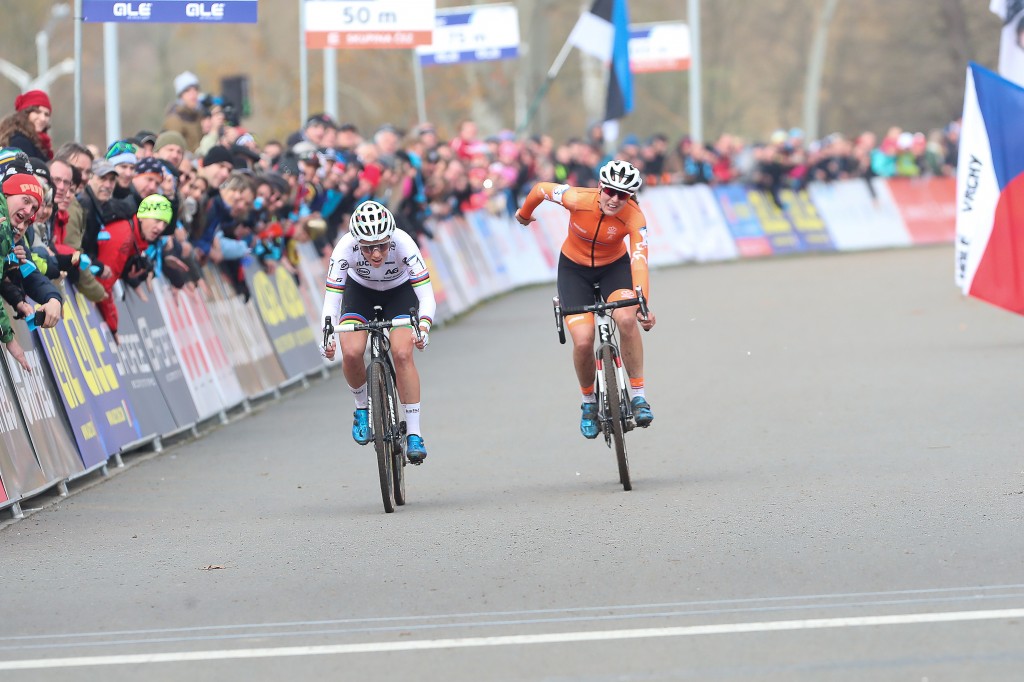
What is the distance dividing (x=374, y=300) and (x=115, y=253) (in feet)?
8.97

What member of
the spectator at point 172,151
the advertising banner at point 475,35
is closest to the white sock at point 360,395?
the spectator at point 172,151

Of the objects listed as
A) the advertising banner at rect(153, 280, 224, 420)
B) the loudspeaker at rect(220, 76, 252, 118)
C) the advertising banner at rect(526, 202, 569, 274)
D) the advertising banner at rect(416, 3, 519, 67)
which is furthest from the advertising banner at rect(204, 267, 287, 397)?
the advertising banner at rect(526, 202, 569, 274)

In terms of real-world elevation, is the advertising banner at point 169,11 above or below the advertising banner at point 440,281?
above

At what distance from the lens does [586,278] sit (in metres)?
12.3

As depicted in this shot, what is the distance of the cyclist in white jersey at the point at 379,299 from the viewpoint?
10906mm

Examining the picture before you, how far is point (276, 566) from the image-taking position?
8.72 m

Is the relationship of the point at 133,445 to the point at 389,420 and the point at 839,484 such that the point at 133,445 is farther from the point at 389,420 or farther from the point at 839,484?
the point at 839,484

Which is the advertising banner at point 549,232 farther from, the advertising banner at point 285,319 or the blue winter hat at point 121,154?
the blue winter hat at point 121,154

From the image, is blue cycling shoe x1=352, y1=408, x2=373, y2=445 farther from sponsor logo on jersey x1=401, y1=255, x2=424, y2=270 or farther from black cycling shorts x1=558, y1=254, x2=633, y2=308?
black cycling shorts x1=558, y1=254, x2=633, y2=308

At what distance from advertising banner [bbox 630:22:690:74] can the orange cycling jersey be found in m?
29.5

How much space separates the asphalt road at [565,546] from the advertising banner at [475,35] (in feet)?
50.9

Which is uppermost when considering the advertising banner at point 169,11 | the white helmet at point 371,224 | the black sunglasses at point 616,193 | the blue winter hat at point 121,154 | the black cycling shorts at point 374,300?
the advertising banner at point 169,11

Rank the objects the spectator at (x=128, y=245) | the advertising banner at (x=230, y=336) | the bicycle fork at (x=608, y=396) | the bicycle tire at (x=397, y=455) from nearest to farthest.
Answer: the bicycle tire at (x=397, y=455), the bicycle fork at (x=608, y=396), the spectator at (x=128, y=245), the advertising banner at (x=230, y=336)

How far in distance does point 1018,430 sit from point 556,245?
72.7 feet
